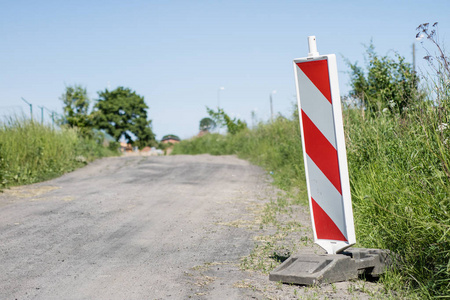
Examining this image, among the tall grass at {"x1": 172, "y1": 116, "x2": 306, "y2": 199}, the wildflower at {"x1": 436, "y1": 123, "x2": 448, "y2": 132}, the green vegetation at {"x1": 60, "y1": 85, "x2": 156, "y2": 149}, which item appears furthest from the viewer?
the green vegetation at {"x1": 60, "y1": 85, "x2": 156, "y2": 149}

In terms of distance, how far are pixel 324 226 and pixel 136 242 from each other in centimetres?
269

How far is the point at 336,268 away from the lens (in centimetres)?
387

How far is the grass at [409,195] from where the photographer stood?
354cm

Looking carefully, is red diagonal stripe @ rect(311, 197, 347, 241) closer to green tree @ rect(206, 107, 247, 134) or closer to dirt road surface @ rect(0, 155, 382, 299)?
dirt road surface @ rect(0, 155, 382, 299)

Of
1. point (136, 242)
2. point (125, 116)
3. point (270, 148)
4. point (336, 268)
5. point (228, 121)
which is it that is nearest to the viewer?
point (336, 268)

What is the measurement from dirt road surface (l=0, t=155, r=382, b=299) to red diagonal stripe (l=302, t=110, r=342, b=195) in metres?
0.96

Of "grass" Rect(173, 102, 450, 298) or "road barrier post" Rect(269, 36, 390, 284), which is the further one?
"road barrier post" Rect(269, 36, 390, 284)

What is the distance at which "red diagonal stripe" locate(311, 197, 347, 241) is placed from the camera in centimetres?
407

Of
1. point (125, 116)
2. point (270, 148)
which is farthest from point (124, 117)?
point (270, 148)

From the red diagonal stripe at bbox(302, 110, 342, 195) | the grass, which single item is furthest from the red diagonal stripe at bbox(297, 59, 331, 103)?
the grass

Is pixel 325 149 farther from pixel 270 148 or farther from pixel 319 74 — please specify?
pixel 270 148

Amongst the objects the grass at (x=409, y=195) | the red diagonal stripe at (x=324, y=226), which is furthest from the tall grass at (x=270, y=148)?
the red diagonal stripe at (x=324, y=226)

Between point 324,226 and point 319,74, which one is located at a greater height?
point 319,74

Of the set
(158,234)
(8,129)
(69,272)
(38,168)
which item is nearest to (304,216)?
(158,234)
